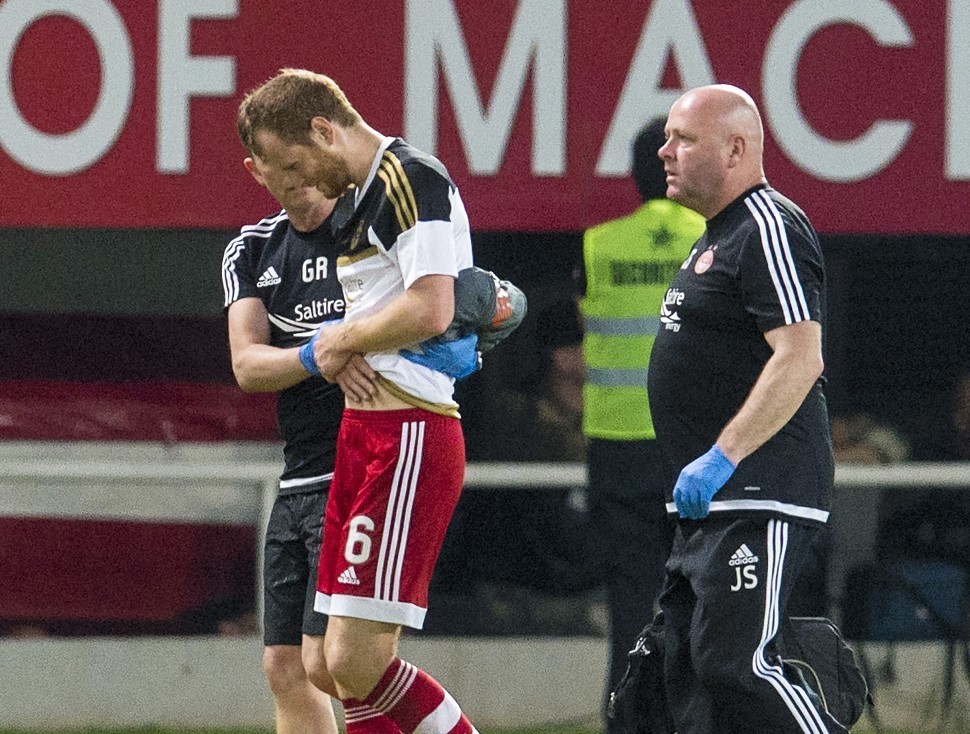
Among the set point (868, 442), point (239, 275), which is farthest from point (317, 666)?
point (868, 442)

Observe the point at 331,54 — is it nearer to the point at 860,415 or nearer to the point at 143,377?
the point at 143,377

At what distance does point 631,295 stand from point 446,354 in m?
1.52

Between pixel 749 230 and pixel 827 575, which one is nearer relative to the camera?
pixel 749 230

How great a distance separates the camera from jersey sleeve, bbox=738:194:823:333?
3934mm

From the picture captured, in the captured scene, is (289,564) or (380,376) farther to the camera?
(289,564)

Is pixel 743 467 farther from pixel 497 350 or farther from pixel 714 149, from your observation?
pixel 497 350

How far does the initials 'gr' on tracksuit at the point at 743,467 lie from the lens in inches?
157

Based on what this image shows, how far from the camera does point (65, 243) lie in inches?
248

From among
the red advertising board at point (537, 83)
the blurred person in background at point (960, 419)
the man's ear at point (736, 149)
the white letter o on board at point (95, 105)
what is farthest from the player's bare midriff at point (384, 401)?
the blurred person in background at point (960, 419)

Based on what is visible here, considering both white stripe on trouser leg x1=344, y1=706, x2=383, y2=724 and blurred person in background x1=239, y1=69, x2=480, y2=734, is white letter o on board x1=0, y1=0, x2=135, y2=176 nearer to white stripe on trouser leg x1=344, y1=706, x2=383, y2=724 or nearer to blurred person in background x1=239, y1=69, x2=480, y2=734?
blurred person in background x1=239, y1=69, x2=480, y2=734

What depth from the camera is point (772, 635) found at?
4043mm

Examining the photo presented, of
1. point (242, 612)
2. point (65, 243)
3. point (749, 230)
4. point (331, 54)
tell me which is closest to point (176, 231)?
Answer: point (65, 243)

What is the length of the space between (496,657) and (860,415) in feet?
4.90

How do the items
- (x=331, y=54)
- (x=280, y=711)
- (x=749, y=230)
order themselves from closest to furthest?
1. (x=749, y=230)
2. (x=280, y=711)
3. (x=331, y=54)
